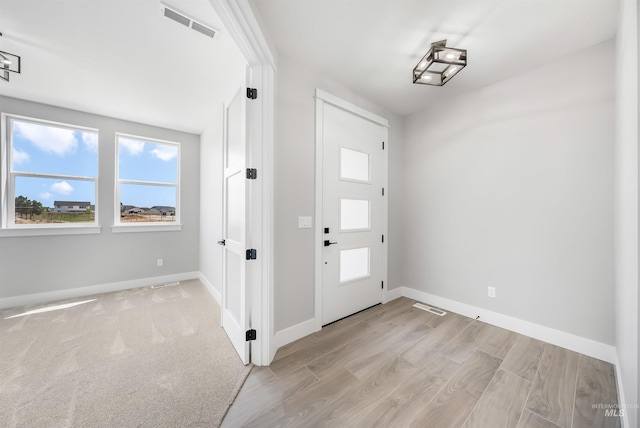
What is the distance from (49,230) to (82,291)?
98 centimetres

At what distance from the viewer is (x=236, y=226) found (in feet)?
6.88

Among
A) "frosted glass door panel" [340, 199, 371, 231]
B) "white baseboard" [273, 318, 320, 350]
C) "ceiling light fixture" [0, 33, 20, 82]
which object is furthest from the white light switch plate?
"ceiling light fixture" [0, 33, 20, 82]

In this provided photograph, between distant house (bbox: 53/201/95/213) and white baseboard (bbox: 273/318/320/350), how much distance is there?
12.1 feet

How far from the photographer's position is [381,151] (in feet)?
10.1

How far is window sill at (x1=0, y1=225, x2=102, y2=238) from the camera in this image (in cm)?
291

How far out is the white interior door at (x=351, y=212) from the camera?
8.14 feet

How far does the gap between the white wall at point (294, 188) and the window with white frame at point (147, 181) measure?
3.06m

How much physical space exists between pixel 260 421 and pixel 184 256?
3.61 metres

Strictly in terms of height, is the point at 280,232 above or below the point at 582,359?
above

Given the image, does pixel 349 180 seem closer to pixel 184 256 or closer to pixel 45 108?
pixel 184 256

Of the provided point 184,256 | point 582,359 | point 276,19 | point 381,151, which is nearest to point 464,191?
point 381,151

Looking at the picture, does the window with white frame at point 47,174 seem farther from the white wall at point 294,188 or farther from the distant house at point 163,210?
the white wall at point 294,188

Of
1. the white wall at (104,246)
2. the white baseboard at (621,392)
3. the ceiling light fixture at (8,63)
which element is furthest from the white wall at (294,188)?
the white wall at (104,246)

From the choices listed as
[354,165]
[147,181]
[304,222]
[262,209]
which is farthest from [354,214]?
[147,181]
